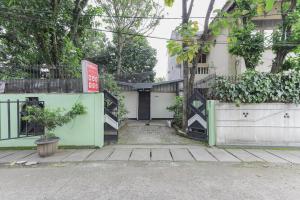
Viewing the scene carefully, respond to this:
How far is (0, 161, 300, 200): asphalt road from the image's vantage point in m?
3.42

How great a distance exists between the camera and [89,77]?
6379 millimetres

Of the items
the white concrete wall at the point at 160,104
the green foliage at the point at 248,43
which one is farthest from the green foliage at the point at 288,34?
the white concrete wall at the point at 160,104

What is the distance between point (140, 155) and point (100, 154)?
1.22 meters

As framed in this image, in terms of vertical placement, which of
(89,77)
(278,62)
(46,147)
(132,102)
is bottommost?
(46,147)

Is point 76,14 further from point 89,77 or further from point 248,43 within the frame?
point 248,43

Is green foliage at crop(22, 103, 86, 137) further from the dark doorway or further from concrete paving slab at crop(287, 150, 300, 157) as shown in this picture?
the dark doorway

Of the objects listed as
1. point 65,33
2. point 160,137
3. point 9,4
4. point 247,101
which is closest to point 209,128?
point 247,101

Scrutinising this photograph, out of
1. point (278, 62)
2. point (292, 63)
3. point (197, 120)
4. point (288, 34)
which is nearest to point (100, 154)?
point (197, 120)

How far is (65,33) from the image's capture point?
8.89 m

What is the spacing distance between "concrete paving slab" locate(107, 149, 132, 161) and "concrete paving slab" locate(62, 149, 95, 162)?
0.76 meters

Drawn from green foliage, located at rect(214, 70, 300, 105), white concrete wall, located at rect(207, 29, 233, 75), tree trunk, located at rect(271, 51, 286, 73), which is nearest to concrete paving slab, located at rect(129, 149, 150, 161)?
green foliage, located at rect(214, 70, 300, 105)

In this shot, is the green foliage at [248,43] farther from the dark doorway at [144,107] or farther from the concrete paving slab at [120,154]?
the dark doorway at [144,107]

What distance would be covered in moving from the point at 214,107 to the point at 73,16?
7.20 m

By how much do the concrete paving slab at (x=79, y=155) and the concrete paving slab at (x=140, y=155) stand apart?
4.48ft
